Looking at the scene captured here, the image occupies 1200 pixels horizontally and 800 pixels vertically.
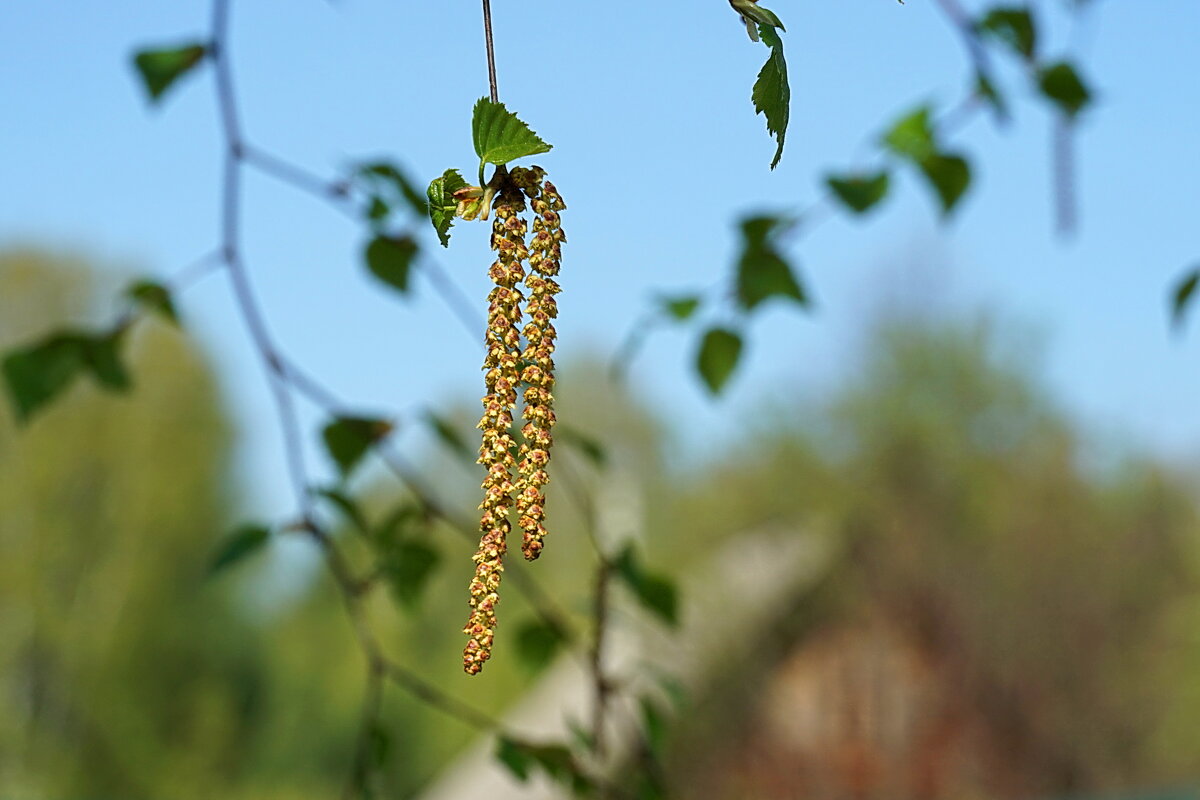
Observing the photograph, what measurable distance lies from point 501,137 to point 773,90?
0.05m

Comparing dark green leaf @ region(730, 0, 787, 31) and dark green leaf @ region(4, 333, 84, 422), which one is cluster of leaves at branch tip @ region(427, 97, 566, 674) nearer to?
dark green leaf @ region(730, 0, 787, 31)

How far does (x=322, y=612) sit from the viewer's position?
5492 mm

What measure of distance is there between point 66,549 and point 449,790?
3.47m

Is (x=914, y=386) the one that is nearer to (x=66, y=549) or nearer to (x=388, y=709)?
(x=388, y=709)

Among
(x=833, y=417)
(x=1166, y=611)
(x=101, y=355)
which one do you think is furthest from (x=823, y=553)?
(x=101, y=355)

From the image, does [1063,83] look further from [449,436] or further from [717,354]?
[449,436]

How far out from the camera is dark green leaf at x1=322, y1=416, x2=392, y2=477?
64 centimetres

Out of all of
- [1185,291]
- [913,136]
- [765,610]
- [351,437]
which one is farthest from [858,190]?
[765,610]

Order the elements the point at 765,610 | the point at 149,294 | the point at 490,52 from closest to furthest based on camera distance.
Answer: the point at 490,52 < the point at 149,294 < the point at 765,610

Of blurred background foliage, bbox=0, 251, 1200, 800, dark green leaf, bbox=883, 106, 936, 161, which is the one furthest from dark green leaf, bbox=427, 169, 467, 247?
blurred background foliage, bbox=0, 251, 1200, 800

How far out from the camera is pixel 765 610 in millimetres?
3420

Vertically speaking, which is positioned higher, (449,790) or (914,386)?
(449,790)

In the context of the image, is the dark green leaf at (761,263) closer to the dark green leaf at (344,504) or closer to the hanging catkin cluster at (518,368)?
the dark green leaf at (344,504)

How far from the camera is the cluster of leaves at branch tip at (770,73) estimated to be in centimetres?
20
